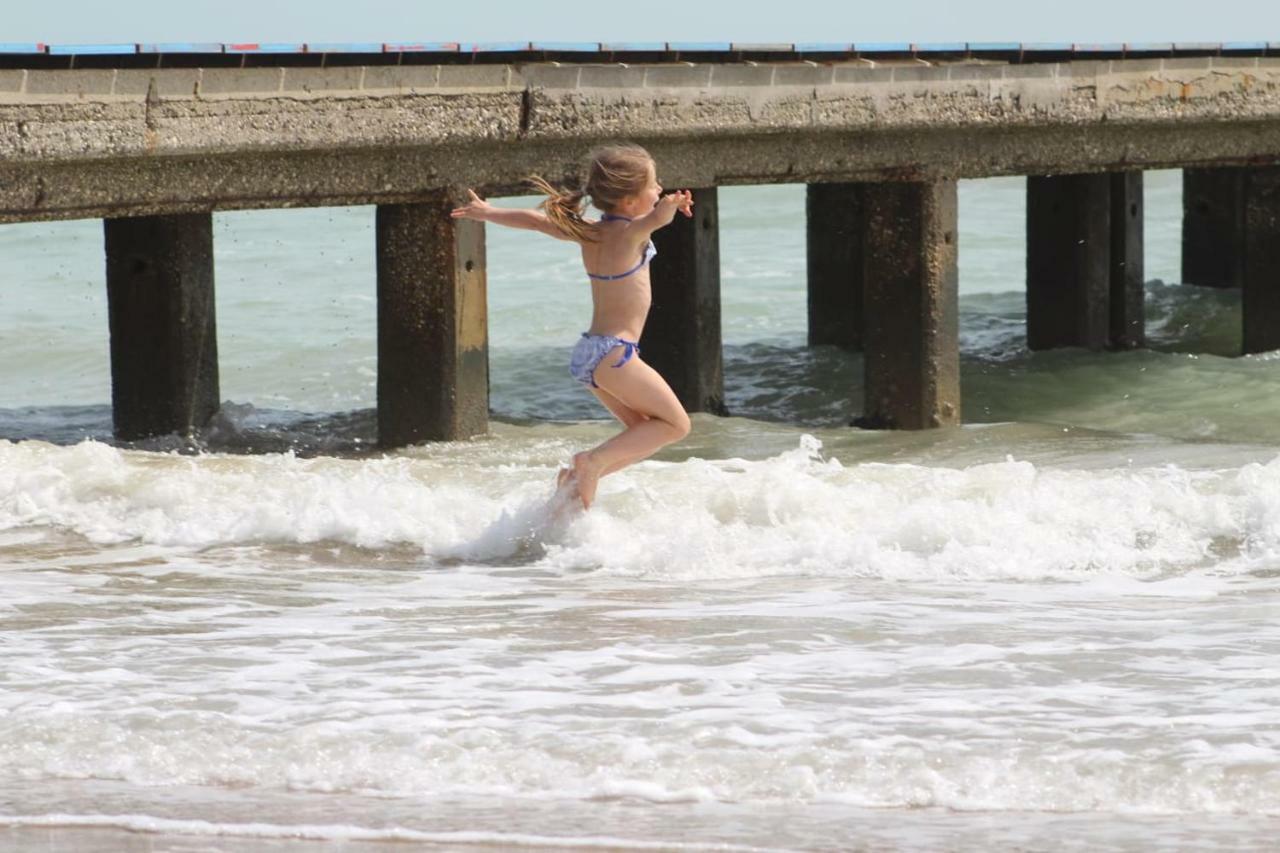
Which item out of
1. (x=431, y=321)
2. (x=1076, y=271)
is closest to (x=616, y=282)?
(x=431, y=321)

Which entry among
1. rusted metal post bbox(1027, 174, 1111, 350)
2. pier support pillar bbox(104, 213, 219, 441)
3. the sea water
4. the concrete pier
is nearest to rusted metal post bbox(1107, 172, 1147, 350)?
rusted metal post bbox(1027, 174, 1111, 350)

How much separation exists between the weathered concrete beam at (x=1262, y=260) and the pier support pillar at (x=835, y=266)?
120 inches

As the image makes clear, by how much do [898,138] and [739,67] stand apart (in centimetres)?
124

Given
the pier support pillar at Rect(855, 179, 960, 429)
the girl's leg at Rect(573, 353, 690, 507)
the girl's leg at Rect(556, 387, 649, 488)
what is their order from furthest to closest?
the pier support pillar at Rect(855, 179, 960, 429)
the girl's leg at Rect(556, 387, 649, 488)
the girl's leg at Rect(573, 353, 690, 507)

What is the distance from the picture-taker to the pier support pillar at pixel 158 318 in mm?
10898

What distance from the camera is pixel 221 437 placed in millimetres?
11305

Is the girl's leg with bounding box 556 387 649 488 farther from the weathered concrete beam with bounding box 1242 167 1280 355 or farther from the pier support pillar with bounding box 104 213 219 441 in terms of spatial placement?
the weathered concrete beam with bounding box 1242 167 1280 355

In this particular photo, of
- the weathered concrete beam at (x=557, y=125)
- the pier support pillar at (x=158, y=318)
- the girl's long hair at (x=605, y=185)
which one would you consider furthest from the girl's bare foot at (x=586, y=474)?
the pier support pillar at (x=158, y=318)

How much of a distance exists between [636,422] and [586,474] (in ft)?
0.89

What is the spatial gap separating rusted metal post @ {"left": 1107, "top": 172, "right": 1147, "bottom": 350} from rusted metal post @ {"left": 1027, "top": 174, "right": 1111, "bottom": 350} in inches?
12.1

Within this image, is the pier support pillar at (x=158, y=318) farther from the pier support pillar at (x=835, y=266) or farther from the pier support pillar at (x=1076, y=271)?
the pier support pillar at (x=1076, y=271)

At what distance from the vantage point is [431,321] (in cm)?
1010

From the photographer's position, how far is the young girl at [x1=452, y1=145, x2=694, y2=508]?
6.83 meters

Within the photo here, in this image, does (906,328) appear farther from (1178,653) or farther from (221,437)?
(1178,653)
